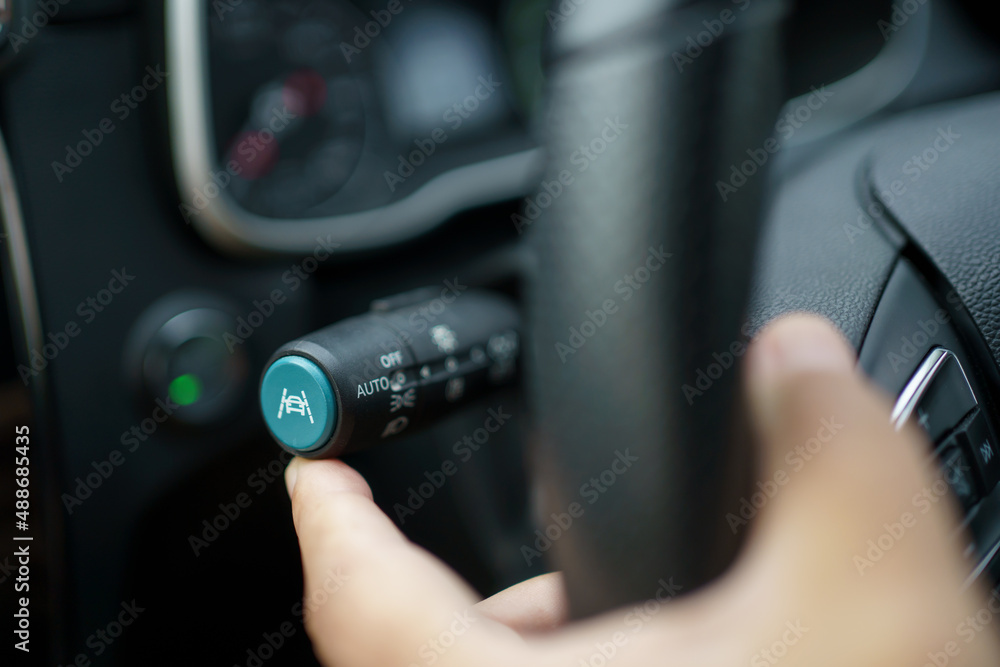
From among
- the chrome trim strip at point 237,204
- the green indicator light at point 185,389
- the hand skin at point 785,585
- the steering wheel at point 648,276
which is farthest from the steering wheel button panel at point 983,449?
the green indicator light at point 185,389

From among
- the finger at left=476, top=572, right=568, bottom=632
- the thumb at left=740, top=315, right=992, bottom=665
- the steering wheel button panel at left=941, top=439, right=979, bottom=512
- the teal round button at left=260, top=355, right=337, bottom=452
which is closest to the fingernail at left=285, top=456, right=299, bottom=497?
the teal round button at left=260, top=355, right=337, bottom=452

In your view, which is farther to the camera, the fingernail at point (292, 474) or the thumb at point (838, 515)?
the fingernail at point (292, 474)

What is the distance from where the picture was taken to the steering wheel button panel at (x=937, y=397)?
0.55m

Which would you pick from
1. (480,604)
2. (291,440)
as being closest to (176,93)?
(291,440)

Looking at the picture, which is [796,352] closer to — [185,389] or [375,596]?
[375,596]

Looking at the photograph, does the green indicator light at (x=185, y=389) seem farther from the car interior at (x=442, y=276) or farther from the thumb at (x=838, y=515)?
the thumb at (x=838, y=515)

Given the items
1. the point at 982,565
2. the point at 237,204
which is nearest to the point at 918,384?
the point at 982,565

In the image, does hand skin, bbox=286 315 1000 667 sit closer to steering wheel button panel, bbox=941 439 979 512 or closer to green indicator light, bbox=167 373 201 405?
steering wheel button panel, bbox=941 439 979 512

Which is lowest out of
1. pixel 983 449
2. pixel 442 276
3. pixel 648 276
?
pixel 442 276

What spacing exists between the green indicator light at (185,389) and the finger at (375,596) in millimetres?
373

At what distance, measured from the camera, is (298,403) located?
51 cm

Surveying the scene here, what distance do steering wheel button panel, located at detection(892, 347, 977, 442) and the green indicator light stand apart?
2.07 ft

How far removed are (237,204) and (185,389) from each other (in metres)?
0.19

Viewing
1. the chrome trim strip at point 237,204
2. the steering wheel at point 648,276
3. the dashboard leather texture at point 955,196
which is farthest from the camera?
the chrome trim strip at point 237,204
